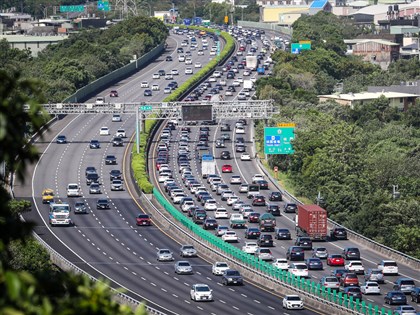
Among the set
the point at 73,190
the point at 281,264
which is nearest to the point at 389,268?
the point at 281,264

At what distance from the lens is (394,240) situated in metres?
98.4

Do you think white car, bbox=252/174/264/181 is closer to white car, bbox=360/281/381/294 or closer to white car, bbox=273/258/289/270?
white car, bbox=273/258/289/270

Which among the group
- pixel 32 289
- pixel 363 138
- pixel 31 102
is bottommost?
pixel 363 138

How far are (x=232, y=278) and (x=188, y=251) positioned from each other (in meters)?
11.0

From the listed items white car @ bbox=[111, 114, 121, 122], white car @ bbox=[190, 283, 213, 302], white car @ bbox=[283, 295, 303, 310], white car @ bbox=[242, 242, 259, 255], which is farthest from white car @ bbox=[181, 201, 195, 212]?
white car @ bbox=[111, 114, 121, 122]

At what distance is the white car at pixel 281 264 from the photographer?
273 feet

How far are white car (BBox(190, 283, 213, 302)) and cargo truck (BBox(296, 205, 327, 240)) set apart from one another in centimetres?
2048

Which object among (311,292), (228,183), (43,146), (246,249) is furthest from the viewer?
(43,146)

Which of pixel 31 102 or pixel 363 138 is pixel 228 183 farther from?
pixel 31 102

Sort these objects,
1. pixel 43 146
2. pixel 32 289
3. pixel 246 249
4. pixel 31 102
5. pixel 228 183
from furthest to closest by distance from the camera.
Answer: pixel 43 146, pixel 228 183, pixel 246 249, pixel 31 102, pixel 32 289

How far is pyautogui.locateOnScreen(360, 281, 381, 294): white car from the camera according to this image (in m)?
76.2

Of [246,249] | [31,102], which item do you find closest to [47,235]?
[246,249]

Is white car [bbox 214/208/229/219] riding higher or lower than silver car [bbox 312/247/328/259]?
lower

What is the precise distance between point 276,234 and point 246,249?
8.14 metres
